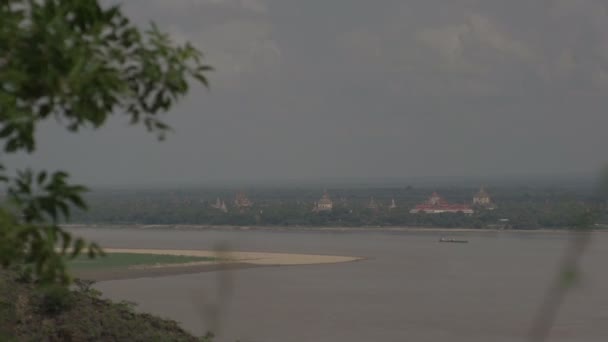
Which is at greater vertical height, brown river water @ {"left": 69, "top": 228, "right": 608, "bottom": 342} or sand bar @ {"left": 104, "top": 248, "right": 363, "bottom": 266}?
sand bar @ {"left": 104, "top": 248, "right": 363, "bottom": 266}

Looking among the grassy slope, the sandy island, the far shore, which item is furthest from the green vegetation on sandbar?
the grassy slope

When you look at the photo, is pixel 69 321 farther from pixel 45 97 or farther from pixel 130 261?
pixel 130 261

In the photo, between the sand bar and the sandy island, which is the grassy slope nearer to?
the sandy island

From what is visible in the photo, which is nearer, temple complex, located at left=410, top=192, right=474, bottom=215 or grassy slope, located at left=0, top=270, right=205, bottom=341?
grassy slope, located at left=0, top=270, right=205, bottom=341

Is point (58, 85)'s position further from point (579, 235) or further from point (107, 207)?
point (107, 207)

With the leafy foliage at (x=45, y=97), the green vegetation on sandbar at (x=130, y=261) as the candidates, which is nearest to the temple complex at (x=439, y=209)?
the green vegetation on sandbar at (x=130, y=261)

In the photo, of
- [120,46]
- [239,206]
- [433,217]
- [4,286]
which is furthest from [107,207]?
[120,46]

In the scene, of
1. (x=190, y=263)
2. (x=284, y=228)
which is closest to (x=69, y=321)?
(x=190, y=263)

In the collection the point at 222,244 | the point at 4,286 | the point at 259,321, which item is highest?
the point at 222,244
